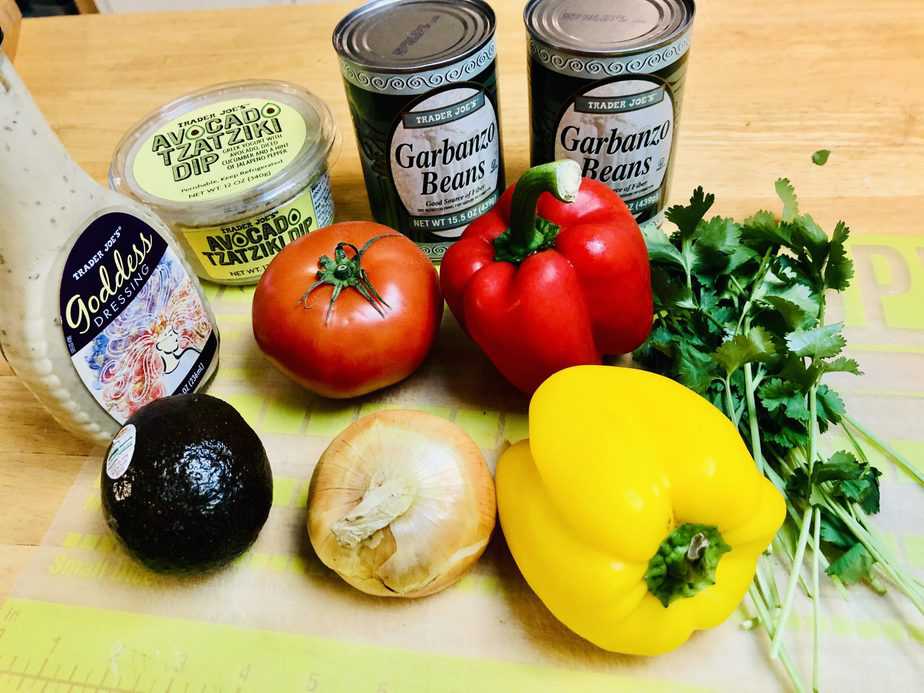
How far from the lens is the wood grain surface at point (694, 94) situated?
1.00 m

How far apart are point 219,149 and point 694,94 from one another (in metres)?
0.77

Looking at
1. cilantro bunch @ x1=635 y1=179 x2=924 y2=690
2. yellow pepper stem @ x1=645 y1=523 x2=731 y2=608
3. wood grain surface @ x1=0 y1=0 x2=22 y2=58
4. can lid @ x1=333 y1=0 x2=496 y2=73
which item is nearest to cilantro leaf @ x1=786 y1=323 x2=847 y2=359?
cilantro bunch @ x1=635 y1=179 x2=924 y2=690

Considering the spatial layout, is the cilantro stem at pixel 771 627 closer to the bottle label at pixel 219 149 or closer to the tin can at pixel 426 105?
the tin can at pixel 426 105

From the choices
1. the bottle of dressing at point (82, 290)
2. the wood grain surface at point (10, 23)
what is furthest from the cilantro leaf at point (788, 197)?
the wood grain surface at point (10, 23)

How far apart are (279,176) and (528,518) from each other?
555 millimetres

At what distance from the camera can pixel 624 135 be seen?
3.06 feet

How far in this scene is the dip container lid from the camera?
989 millimetres

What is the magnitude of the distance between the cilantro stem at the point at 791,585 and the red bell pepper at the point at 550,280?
0.27m

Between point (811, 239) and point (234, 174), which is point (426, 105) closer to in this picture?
point (234, 174)

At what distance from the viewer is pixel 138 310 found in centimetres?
85

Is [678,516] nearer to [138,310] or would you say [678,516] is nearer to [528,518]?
[528,518]

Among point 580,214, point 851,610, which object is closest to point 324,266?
point 580,214

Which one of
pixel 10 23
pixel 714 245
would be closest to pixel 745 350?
pixel 714 245

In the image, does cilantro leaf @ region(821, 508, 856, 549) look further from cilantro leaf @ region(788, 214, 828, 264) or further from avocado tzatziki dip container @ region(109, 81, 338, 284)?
avocado tzatziki dip container @ region(109, 81, 338, 284)
